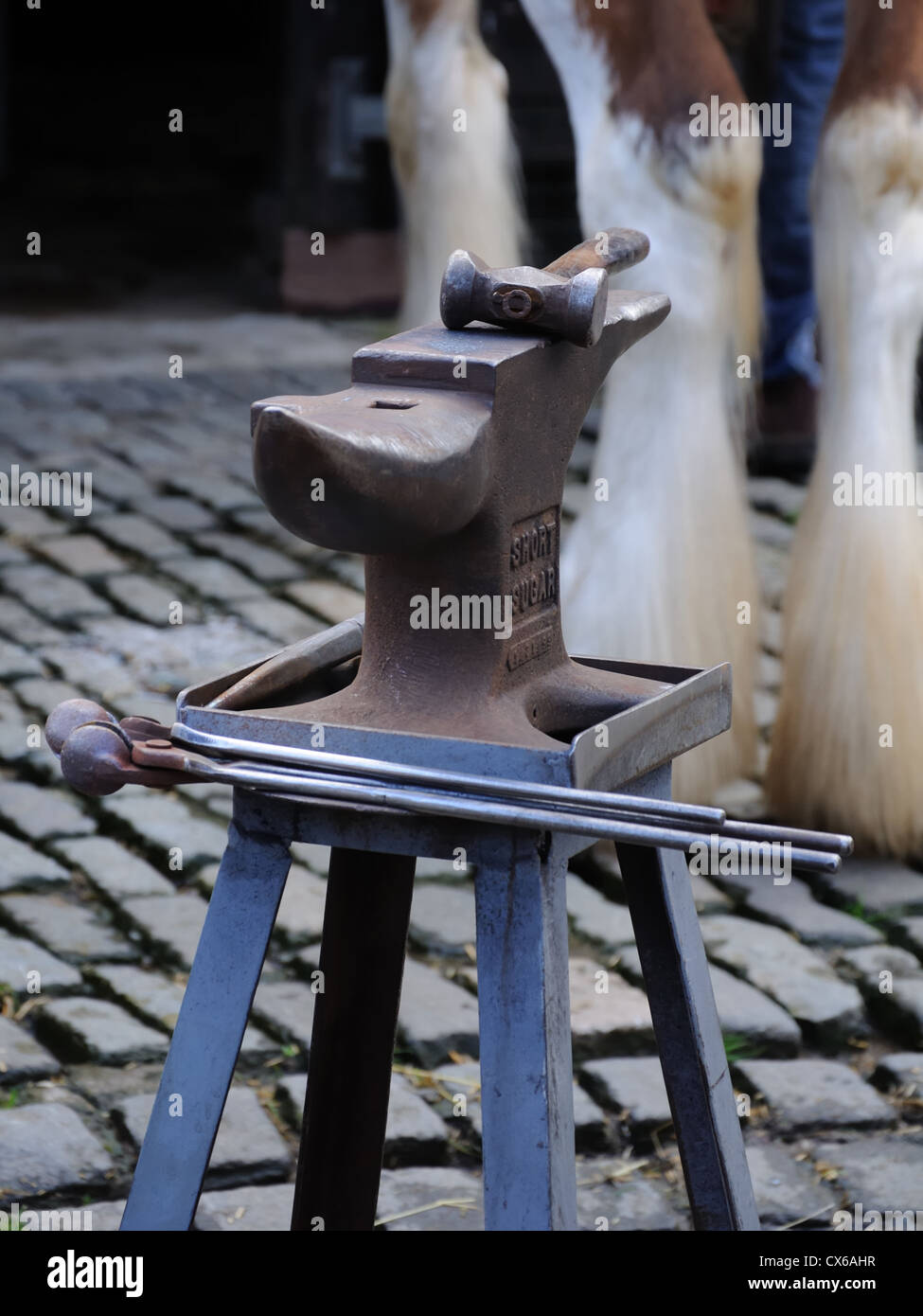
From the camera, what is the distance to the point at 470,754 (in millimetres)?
1509

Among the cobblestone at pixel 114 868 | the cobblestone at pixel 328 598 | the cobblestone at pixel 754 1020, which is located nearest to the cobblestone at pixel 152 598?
the cobblestone at pixel 328 598

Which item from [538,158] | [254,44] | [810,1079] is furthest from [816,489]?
[254,44]

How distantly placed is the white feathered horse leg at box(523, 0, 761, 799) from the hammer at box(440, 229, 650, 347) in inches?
46.3

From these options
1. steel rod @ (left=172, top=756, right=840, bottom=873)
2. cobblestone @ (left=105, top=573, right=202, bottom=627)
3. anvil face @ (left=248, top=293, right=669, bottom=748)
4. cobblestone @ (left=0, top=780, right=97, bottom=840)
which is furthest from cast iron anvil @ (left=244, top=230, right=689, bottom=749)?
cobblestone @ (left=105, top=573, right=202, bottom=627)

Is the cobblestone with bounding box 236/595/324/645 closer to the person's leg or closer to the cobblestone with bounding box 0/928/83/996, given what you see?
the cobblestone with bounding box 0/928/83/996

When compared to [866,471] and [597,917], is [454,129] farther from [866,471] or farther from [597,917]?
[597,917]

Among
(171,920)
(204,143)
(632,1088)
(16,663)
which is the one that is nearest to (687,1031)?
(632,1088)

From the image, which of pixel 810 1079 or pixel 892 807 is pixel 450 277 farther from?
pixel 892 807

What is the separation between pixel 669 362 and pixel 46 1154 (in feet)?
4.76

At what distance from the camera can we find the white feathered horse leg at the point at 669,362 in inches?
109

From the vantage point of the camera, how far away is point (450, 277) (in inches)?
64.2

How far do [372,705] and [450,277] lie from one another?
37cm

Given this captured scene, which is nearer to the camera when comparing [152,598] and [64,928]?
[64,928]

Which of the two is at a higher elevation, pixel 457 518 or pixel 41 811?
pixel 41 811
